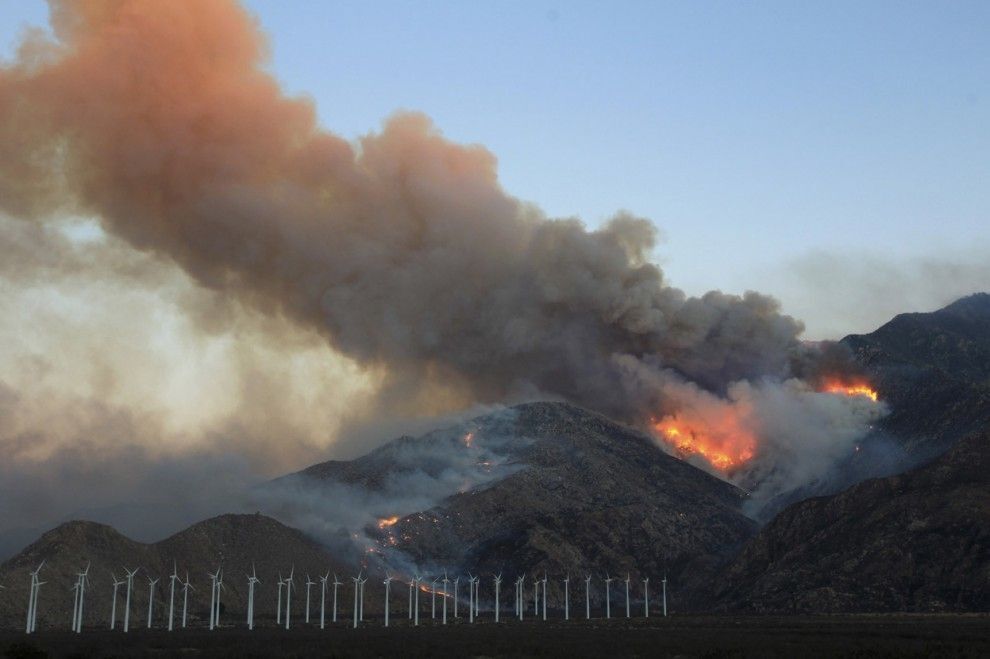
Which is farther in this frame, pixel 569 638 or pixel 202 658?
pixel 569 638

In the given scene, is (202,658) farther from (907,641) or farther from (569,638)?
(907,641)

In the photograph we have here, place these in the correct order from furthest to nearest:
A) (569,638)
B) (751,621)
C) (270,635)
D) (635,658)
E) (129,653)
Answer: (751,621)
(270,635)
(569,638)
(129,653)
(635,658)

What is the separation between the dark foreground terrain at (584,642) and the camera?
389 ft

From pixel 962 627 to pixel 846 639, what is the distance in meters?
33.3

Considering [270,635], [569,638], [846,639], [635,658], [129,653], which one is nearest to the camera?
[635,658]

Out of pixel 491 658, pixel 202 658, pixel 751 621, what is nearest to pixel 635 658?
pixel 491 658

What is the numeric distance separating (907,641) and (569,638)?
4397cm

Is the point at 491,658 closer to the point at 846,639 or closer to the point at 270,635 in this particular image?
the point at 846,639

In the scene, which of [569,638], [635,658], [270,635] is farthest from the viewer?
[270,635]

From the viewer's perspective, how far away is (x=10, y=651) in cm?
11738

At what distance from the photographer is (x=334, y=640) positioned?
152 m

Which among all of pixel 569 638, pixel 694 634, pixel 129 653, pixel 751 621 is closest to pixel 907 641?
pixel 694 634

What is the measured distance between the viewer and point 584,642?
14088 centimetres

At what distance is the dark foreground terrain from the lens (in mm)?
118688
